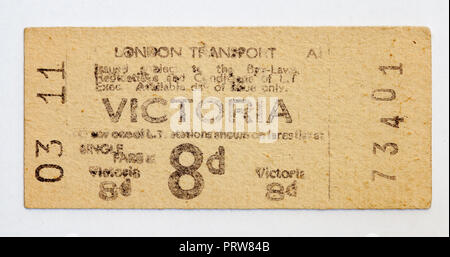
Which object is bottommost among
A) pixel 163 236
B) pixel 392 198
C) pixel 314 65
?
pixel 163 236

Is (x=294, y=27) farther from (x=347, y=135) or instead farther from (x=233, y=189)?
(x=233, y=189)

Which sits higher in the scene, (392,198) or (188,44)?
(188,44)

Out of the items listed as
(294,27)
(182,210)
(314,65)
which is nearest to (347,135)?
(314,65)
